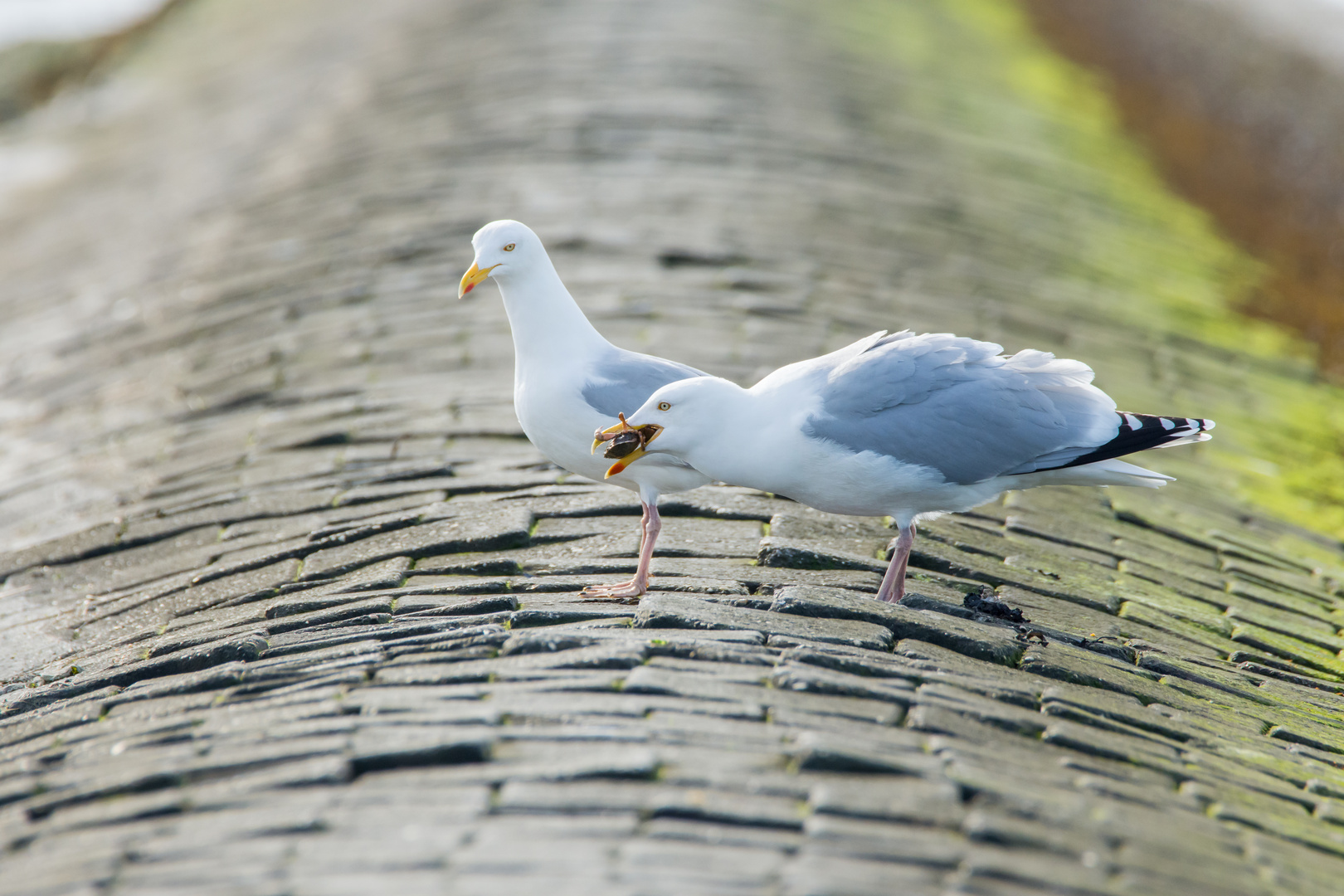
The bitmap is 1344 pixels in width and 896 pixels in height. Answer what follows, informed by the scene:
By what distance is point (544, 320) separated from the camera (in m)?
3.85

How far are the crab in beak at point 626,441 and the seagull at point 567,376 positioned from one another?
0.08 metres

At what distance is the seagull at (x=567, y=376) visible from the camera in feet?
11.9

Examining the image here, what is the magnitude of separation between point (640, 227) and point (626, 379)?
11.1ft

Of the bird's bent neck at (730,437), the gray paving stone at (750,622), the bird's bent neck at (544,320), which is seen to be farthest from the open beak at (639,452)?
the bird's bent neck at (544,320)

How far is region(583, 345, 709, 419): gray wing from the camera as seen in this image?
3.67 metres

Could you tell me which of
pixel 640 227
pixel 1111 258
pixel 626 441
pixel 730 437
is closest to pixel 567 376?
pixel 626 441

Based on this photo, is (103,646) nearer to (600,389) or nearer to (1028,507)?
(600,389)

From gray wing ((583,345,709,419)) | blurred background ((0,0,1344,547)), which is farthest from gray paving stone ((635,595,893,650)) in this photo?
blurred background ((0,0,1344,547))

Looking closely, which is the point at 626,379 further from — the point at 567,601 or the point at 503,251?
the point at 567,601

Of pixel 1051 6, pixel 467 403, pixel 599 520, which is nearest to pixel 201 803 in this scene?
pixel 599 520

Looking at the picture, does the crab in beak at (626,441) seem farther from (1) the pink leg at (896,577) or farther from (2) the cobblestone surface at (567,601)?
(1) the pink leg at (896,577)

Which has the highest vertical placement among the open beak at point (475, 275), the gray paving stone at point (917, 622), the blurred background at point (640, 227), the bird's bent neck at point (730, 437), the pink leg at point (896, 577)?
the blurred background at point (640, 227)

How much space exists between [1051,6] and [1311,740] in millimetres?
Answer: 18461

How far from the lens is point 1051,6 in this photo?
775 inches
